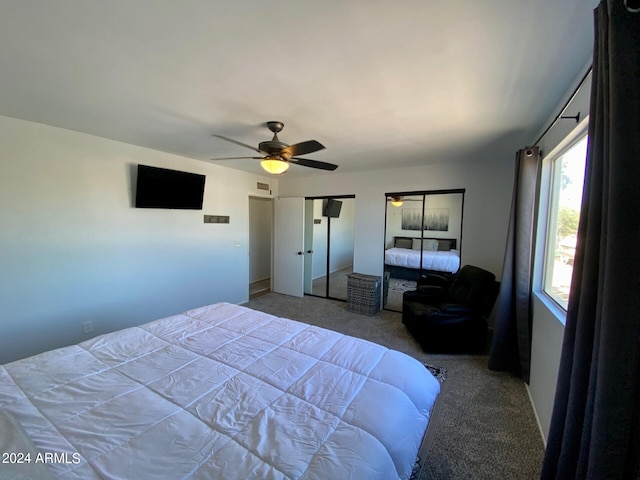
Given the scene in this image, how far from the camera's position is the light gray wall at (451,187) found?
3.84 m

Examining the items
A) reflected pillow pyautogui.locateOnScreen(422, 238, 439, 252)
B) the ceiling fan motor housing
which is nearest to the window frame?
reflected pillow pyautogui.locateOnScreen(422, 238, 439, 252)

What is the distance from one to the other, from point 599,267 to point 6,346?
4.36m

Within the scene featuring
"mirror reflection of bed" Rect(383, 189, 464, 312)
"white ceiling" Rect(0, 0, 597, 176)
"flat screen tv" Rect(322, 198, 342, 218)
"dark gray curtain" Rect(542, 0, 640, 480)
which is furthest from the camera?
"flat screen tv" Rect(322, 198, 342, 218)

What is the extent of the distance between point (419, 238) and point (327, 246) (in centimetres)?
186

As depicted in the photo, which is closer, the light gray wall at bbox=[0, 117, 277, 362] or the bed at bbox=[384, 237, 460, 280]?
the light gray wall at bbox=[0, 117, 277, 362]

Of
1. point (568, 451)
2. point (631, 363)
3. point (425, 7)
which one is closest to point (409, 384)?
point (568, 451)

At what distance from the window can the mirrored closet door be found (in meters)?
3.22

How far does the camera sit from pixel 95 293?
306 cm

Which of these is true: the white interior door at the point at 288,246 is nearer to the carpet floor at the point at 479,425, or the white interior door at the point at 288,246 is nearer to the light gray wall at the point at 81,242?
the light gray wall at the point at 81,242

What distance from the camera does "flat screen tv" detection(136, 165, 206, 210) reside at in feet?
10.9

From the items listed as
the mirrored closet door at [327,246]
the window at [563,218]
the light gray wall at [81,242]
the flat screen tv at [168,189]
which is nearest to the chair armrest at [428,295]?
the window at [563,218]

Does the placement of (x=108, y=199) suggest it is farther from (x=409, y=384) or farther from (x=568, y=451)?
(x=568, y=451)

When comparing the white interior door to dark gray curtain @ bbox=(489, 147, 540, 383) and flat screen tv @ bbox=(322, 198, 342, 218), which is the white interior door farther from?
dark gray curtain @ bbox=(489, 147, 540, 383)

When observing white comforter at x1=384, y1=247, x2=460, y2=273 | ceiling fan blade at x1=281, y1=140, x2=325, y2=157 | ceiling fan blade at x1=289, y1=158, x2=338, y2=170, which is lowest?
white comforter at x1=384, y1=247, x2=460, y2=273
